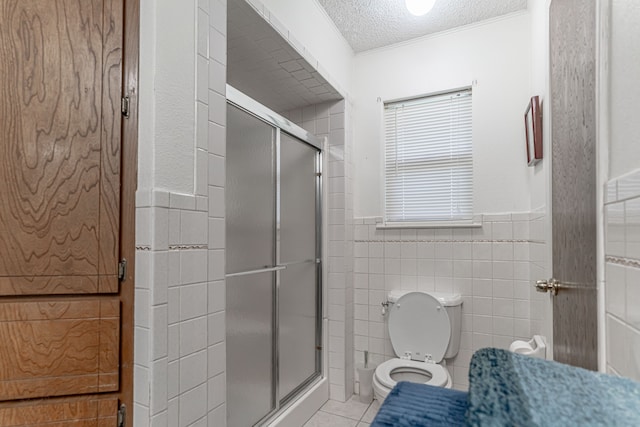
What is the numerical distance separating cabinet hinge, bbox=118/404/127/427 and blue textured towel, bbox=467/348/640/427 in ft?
3.92

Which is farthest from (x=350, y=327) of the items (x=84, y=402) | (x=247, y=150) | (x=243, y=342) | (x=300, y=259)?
(x=84, y=402)

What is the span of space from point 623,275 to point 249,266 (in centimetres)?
144

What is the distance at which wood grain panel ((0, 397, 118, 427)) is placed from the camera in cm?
102

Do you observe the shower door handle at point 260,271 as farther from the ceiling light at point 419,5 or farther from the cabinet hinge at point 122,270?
the ceiling light at point 419,5

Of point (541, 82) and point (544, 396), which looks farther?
point (541, 82)

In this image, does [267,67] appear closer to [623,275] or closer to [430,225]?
[430,225]

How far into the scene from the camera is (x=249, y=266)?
5.71 feet

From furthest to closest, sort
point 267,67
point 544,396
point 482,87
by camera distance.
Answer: point 482,87, point 267,67, point 544,396

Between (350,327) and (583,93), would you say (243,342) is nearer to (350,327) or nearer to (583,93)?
(350,327)

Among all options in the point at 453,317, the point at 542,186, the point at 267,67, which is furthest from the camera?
the point at 453,317

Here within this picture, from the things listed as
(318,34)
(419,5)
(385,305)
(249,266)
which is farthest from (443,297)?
(318,34)

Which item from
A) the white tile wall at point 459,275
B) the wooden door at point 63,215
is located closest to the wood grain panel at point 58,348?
the wooden door at point 63,215

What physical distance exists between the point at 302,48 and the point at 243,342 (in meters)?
1.63

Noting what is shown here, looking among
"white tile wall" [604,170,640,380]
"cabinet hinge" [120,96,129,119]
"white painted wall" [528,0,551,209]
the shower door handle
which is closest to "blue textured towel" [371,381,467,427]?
"white tile wall" [604,170,640,380]
